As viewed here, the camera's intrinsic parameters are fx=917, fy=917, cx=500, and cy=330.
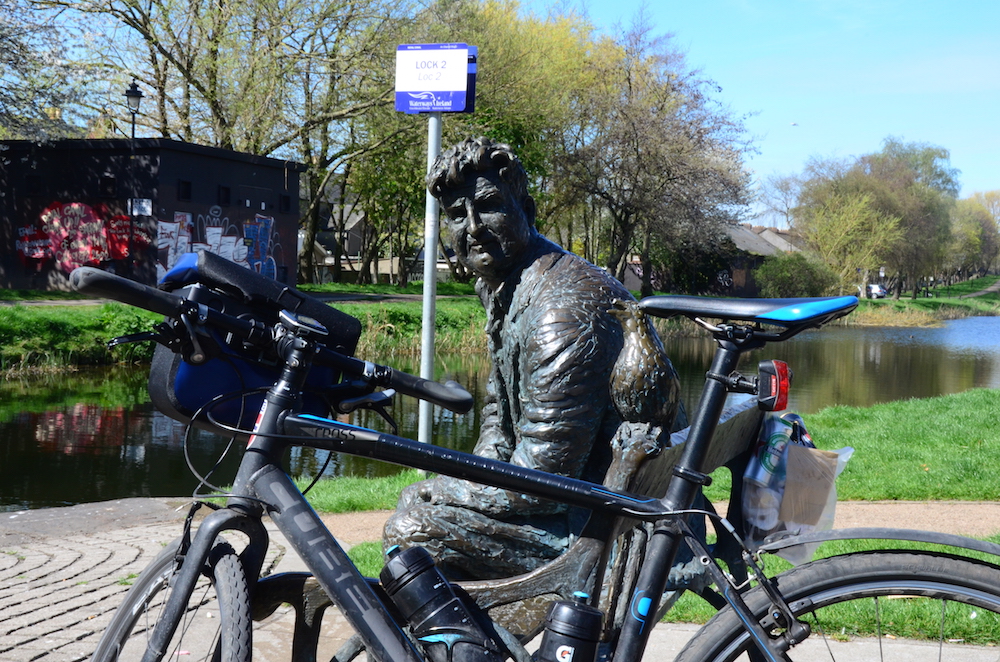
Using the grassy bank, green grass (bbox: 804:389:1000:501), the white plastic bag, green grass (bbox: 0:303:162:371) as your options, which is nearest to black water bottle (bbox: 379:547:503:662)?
the white plastic bag

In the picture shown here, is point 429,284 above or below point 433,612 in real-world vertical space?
above

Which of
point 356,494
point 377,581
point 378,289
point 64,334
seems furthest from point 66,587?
point 378,289

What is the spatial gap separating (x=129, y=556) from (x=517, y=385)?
10.5ft

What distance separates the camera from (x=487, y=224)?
2664mm

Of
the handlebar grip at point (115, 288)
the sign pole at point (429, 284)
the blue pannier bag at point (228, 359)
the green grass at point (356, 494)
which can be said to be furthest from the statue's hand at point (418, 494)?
the sign pole at point (429, 284)

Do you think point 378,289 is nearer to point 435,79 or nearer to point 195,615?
point 435,79

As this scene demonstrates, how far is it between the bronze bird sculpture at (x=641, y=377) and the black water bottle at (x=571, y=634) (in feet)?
1.66

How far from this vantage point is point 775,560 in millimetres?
4066

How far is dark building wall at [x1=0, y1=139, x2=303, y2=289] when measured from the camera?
2397cm

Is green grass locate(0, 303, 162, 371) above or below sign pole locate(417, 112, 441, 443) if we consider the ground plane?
below

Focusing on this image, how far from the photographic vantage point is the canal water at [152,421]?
8.67 metres

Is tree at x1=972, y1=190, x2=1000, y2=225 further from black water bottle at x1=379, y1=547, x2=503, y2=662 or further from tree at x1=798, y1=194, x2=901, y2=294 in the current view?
black water bottle at x1=379, y1=547, x2=503, y2=662

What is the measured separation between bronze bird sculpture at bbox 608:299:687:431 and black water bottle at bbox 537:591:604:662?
0.50m

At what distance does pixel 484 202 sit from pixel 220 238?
24723 mm
